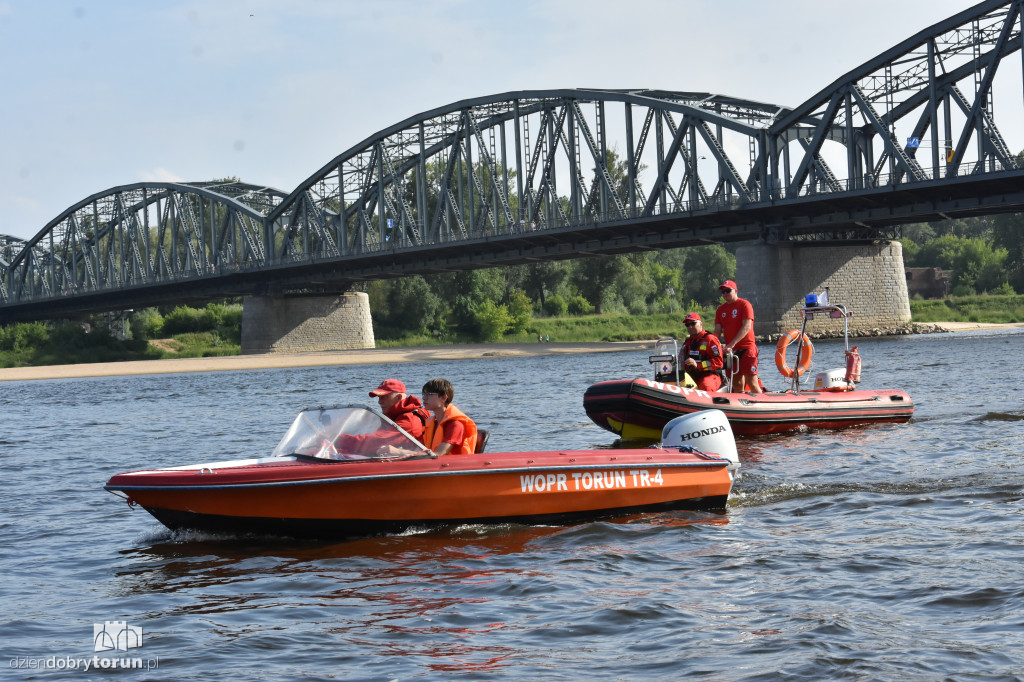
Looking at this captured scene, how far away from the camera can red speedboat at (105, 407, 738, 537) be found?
10.1 metres

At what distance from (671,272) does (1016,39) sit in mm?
50533

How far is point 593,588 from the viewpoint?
8734mm

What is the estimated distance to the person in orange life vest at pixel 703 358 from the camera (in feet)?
55.6

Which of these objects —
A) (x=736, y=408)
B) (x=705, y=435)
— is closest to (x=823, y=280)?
(x=736, y=408)

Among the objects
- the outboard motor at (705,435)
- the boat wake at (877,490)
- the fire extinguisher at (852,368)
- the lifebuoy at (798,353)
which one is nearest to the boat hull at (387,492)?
the outboard motor at (705,435)

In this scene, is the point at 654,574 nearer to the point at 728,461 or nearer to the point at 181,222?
the point at 728,461

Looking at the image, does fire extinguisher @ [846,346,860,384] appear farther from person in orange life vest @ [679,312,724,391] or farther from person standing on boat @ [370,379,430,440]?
person standing on boat @ [370,379,430,440]

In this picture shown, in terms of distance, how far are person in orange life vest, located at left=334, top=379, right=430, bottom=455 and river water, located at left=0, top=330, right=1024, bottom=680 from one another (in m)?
0.95

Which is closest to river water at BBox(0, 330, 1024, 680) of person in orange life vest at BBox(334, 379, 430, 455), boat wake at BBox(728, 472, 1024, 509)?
boat wake at BBox(728, 472, 1024, 509)

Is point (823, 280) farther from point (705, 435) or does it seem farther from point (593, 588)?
point (593, 588)

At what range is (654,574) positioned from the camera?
912 cm

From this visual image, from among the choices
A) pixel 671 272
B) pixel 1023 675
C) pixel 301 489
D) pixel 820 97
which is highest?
pixel 820 97

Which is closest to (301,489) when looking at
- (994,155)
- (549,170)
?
(994,155)

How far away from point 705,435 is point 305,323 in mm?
74638
